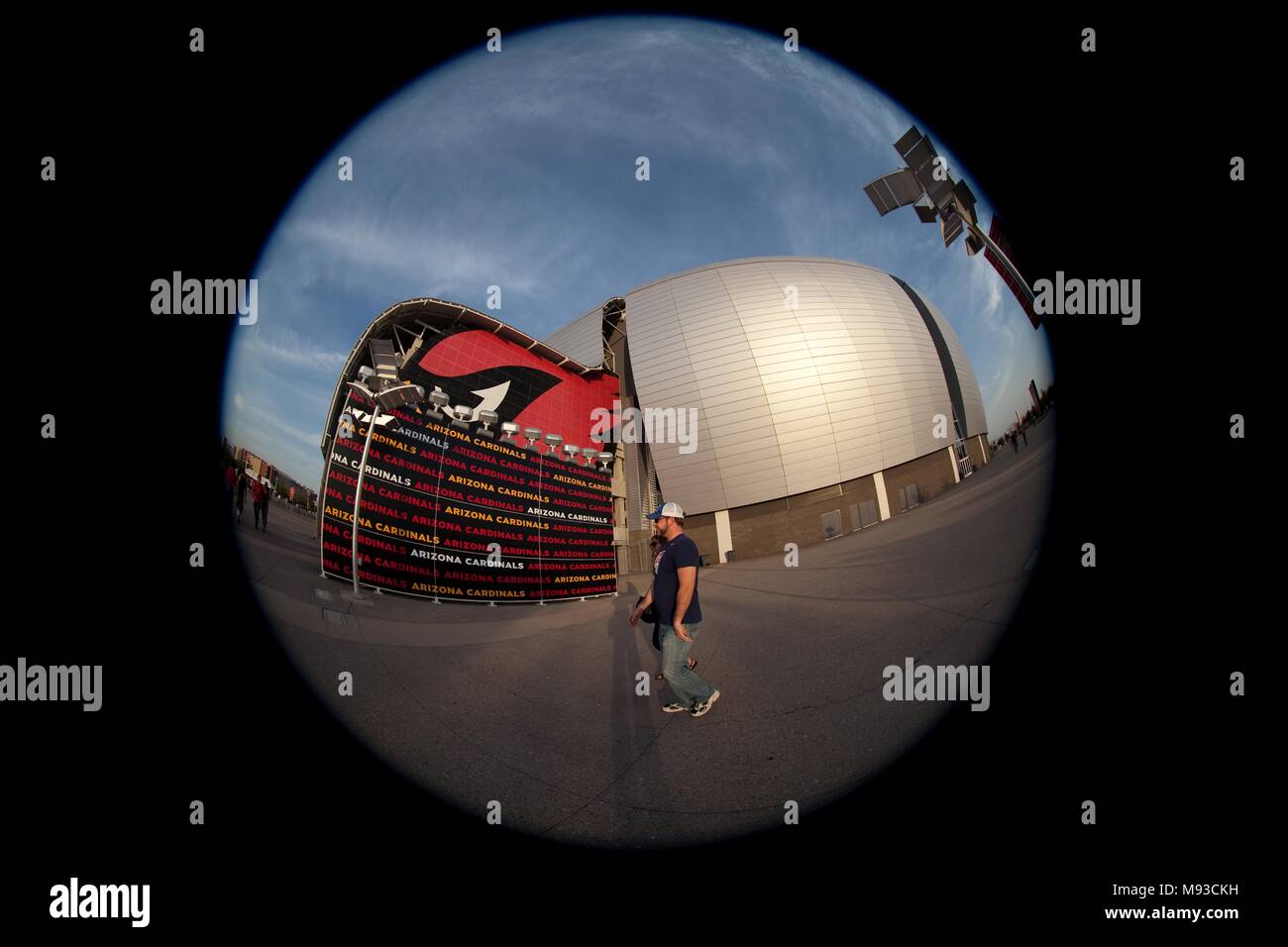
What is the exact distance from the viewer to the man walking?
5.73 feet

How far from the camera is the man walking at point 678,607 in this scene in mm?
1746

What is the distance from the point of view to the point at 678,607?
1798 mm

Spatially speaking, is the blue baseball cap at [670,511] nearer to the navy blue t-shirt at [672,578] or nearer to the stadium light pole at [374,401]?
the navy blue t-shirt at [672,578]

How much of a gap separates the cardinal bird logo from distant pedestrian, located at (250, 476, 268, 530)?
0.68 metres

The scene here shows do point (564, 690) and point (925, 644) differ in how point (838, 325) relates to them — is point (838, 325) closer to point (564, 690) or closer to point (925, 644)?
point (925, 644)

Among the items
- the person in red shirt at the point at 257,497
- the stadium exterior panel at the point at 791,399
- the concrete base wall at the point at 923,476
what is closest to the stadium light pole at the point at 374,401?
the person in red shirt at the point at 257,497

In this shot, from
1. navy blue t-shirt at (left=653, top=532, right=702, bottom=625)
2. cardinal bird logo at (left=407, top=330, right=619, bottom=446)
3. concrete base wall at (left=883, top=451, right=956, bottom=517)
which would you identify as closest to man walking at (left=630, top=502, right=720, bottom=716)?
navy blue t-shirt at (left=653, top=532, right=702, bottom=625)

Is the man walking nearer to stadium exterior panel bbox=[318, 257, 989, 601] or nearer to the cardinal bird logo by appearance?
stadium exterior panel bbox=[318, 257, 989, 601]

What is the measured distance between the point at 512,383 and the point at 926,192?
1.51m

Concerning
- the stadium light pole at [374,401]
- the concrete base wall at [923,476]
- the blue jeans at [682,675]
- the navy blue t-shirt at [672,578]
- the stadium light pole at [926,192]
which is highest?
the stadium light pole at [926,192]

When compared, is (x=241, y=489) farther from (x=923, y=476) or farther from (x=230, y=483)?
(x=923, y=476)

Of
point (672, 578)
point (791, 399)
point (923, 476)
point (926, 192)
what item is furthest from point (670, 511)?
point (926, 192)

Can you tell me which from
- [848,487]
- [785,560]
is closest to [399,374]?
[785,560]

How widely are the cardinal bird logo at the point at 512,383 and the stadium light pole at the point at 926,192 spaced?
1.08m
